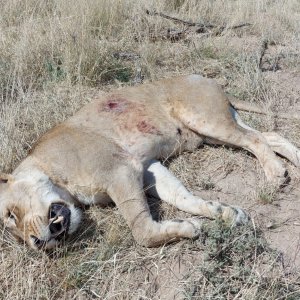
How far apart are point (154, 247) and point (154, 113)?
124cm

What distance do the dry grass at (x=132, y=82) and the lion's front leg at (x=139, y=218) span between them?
0.07 metres

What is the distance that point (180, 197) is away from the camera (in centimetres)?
346

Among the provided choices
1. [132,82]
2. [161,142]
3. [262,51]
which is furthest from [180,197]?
[262,51]

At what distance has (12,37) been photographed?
5879mm

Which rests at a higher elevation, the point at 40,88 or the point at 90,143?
the point at 90,143

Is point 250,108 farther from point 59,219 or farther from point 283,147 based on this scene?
point 59,219

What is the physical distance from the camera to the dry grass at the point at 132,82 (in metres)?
2.75

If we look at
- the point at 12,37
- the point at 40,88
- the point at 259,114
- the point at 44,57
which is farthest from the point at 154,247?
the point at 12,37

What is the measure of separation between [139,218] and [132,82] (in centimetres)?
237

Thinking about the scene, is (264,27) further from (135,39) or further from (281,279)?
(281,279)

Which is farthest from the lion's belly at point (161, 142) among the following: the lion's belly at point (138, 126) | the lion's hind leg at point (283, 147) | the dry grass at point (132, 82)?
the lion's hind leg at point (283, 147)

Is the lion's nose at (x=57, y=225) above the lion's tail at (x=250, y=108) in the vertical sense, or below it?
below

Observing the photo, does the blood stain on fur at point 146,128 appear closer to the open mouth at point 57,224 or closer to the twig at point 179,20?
the open mouth at point 57,224

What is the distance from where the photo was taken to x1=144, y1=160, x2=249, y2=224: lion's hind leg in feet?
10.3
